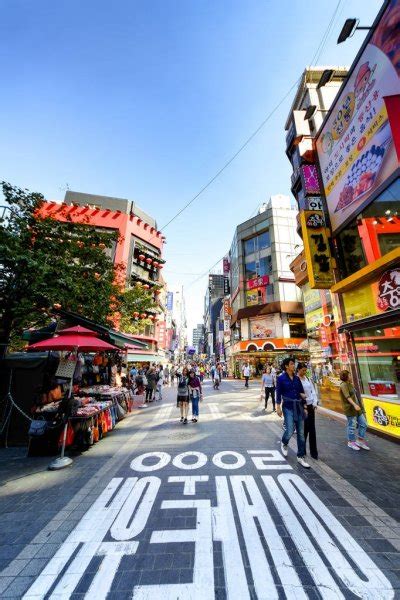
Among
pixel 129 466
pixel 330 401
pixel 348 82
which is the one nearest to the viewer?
pixel 129 466

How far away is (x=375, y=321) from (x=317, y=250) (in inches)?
167

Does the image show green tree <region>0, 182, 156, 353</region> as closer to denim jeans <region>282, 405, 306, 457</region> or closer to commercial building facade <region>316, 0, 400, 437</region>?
denim jeans <region>282, 405, 306, 457</region>

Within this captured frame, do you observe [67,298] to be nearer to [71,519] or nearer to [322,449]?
[71,519]

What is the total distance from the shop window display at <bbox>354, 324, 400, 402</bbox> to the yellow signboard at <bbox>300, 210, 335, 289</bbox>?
2.62 m

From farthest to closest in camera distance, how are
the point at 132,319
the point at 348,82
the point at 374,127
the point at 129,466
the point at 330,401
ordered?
the point at 132,319 < the point at 330,401 < the point at 348,82 < the point at 374,127 < the point at 129,466

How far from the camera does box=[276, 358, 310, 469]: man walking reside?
19.0 ft

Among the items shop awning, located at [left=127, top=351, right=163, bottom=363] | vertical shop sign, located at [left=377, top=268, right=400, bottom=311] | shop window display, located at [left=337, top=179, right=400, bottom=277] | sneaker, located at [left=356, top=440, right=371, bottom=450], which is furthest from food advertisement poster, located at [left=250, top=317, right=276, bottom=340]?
sneaker, located at [left=356, top=440, right=371, bottom=450]

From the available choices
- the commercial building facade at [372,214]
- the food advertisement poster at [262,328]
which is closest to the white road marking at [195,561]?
the commercial building facade at [372,214]

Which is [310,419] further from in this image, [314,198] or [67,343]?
[314,198]

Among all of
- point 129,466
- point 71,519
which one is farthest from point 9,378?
point 71,519

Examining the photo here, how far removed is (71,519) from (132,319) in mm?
14590

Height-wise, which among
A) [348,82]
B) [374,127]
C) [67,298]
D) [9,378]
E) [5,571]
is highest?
[348,82]

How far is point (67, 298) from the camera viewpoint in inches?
341

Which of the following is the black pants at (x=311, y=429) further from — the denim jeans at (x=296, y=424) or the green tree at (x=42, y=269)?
the green tree at (x=42, y=269)
